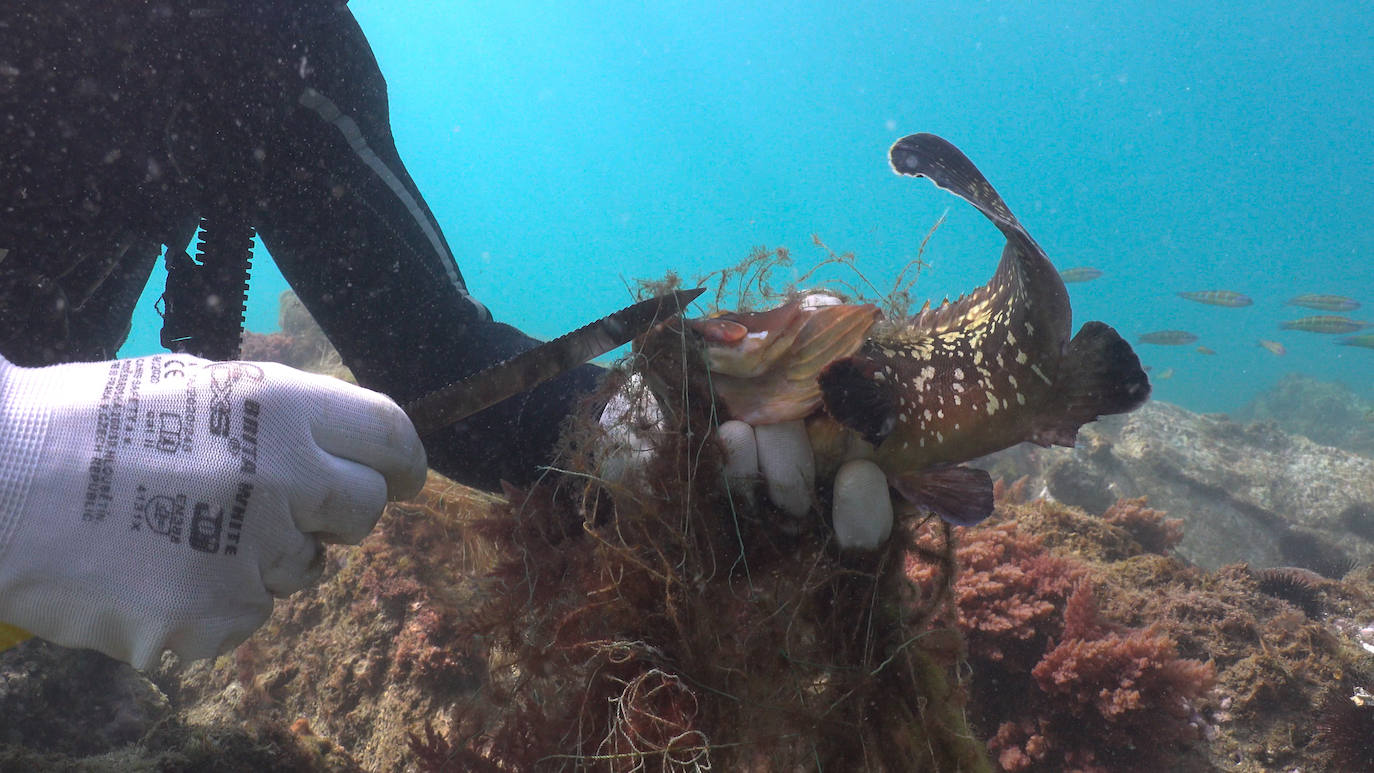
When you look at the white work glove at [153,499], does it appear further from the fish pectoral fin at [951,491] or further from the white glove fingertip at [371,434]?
the fish pectoral fin at [951,491]

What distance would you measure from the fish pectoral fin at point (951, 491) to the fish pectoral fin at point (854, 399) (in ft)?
1.05

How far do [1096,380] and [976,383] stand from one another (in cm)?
39

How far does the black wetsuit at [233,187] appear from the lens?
233 centimetres

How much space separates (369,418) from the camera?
2.00 m

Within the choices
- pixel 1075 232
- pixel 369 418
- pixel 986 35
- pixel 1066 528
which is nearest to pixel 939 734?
pixel 369 418

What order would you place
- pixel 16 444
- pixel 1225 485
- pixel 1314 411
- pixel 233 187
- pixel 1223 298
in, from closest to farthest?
pixel 16 444 → pixel 233 187 → pixel 1225 485 → pixel 1223 298 → pixel 1314 411

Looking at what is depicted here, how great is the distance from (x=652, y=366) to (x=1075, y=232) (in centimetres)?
13473

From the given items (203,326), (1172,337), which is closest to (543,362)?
(203,326)

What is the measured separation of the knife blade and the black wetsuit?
Answer: 580mm

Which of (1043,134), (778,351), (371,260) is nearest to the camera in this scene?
(778,351)

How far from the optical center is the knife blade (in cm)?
206

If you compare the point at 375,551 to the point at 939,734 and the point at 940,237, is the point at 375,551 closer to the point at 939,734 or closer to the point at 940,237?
the point at 939,734

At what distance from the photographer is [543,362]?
214 centimetres

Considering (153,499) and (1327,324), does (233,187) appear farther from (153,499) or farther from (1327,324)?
(1327,324)
